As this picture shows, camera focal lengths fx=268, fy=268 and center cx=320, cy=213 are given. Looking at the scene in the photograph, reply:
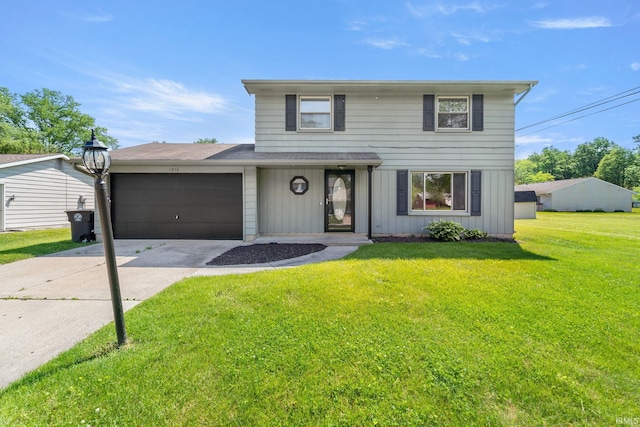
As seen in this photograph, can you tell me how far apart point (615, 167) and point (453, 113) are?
176 ft

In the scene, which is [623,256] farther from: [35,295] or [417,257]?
[35,295]

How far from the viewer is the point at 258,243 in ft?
24.8

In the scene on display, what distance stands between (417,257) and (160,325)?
15.5 feet

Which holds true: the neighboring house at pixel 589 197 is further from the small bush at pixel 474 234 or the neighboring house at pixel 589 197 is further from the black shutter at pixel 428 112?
the black shutter at pixel 428 112

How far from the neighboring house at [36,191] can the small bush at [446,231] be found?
14.5 metres

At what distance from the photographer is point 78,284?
4258 mm

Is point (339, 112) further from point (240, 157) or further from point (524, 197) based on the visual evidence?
point (524, 197)

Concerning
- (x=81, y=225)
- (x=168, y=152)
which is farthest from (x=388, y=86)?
(x=81, y=225)

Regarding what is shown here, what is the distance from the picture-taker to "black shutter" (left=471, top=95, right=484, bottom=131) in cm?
841

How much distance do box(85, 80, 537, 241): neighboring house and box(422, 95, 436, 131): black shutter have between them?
1.2 inches

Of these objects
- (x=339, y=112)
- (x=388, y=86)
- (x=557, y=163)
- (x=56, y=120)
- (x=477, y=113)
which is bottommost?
(x=477, y=113)

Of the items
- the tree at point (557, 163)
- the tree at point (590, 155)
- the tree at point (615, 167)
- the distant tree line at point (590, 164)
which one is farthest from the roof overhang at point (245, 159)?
the tree at point (590, 155)

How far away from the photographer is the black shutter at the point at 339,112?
27.8ft

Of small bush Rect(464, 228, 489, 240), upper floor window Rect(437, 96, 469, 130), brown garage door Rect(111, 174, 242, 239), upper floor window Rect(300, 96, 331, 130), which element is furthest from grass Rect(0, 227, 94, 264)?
upper floor window Rect(437, 96, 469, 130)
